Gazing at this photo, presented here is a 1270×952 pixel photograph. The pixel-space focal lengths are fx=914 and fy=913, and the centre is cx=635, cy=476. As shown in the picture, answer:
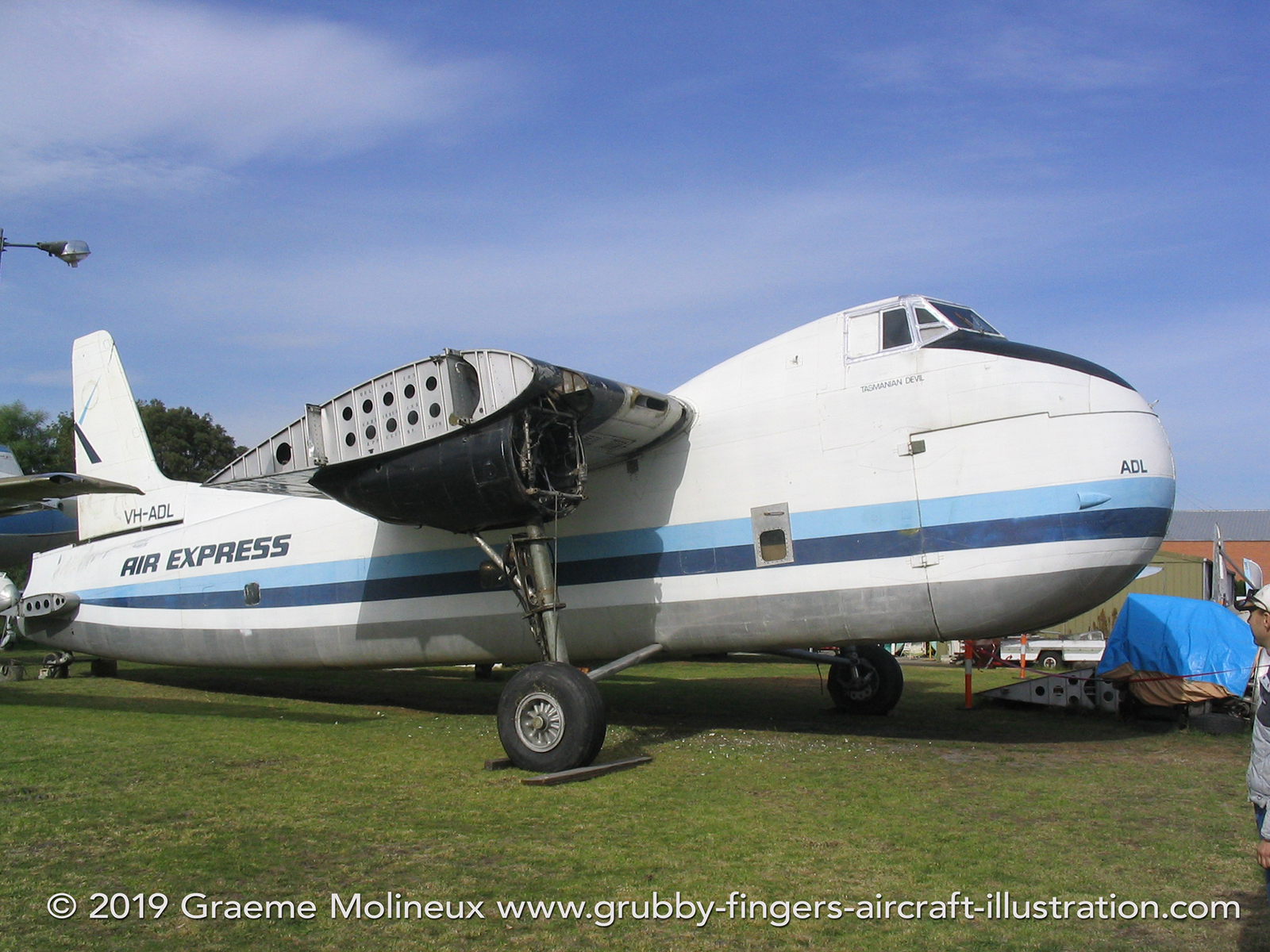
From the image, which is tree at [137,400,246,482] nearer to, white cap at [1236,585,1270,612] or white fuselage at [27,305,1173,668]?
white fuselage at [27,305,1173,668]

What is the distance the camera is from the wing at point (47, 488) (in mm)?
14023

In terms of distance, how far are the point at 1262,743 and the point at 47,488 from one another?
16.4m

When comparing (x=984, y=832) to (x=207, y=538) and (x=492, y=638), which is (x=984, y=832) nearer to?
(x=492, y=638)

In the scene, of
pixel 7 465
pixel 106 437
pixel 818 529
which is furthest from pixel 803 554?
pixel 7 465

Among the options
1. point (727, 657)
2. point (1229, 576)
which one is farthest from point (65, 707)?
point (1229, 576)

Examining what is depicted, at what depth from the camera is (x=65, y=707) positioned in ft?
43.2

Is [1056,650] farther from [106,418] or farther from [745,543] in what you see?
[106,418]

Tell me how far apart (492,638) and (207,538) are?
617 cm

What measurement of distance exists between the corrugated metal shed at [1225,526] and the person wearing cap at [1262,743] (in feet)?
248

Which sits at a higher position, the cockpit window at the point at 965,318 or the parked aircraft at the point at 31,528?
the cockpit window at the point at 965,318

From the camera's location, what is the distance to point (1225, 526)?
7619 cm

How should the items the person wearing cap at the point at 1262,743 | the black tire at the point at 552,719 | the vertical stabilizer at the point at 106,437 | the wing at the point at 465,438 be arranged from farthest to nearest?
1. the vertical stabilizer at the point at 106,437
2. the wing at the point at 465,438
3. the black tire at the point at 552,719
4. the person wearing cap at the point at 1262,743

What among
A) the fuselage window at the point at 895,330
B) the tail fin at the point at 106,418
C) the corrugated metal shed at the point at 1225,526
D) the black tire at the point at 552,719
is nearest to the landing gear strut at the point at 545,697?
the black tire at the point at 552,719

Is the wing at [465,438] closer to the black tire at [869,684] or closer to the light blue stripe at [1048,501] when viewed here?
the light blue stripe at [1048,501]
